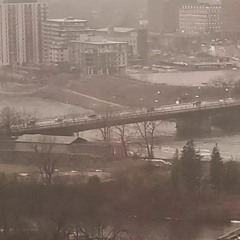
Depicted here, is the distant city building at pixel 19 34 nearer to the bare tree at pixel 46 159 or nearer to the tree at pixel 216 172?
the bare tree at pixel 46 159

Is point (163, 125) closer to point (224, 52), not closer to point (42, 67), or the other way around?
point (42, 67)

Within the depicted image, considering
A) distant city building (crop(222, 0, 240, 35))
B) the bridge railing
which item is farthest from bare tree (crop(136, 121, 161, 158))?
distant city building (crop(222, 0, 240, 35))

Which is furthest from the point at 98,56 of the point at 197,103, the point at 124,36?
the point at 197,103

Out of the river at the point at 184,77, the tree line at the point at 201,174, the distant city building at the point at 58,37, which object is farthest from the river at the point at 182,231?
the distant city building at the point at 58,37

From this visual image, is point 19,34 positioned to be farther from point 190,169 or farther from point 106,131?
point 190,169

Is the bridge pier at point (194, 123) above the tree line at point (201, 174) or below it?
below

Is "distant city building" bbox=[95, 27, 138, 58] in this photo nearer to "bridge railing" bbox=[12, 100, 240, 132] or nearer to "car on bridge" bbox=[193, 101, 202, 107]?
"car on bridge" bbox=[193, 101, 202, 107]
